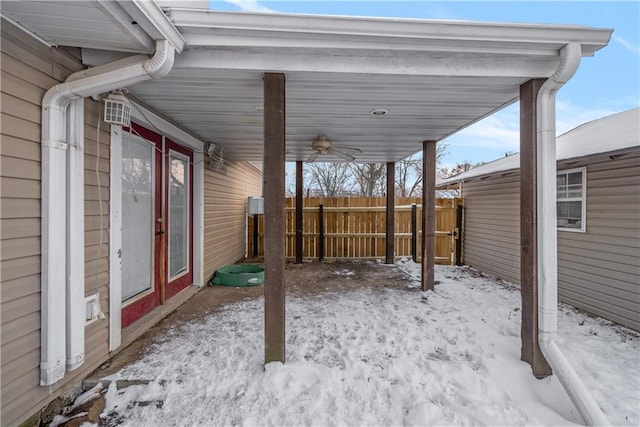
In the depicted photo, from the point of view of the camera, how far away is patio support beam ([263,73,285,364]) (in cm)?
228

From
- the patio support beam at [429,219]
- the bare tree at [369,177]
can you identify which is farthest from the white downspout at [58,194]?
the bare tree at [369,177]

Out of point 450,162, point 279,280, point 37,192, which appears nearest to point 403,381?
point 279,280

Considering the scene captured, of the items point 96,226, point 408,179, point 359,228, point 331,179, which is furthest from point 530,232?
point 408,179

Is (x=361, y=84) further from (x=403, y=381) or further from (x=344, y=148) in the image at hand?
(x=344, y=148)

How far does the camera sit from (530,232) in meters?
2.37

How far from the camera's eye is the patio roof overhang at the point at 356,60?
2008mm

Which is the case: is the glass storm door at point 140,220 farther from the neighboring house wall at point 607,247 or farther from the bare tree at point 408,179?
the bare tree at point 408,179

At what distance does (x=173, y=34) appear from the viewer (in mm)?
1885

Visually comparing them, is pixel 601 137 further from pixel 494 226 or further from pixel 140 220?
pixel 140 220

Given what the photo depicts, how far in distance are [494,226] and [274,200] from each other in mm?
5322

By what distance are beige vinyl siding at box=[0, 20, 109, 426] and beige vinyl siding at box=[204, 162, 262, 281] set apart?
9.64 ft

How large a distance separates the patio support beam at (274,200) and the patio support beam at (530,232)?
198 cm

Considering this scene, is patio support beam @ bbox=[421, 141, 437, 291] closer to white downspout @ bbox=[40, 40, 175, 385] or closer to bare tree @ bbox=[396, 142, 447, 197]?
white downspout @ bbox=[40, 40, 175, 385]

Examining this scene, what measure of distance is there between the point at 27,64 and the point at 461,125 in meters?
4.14
